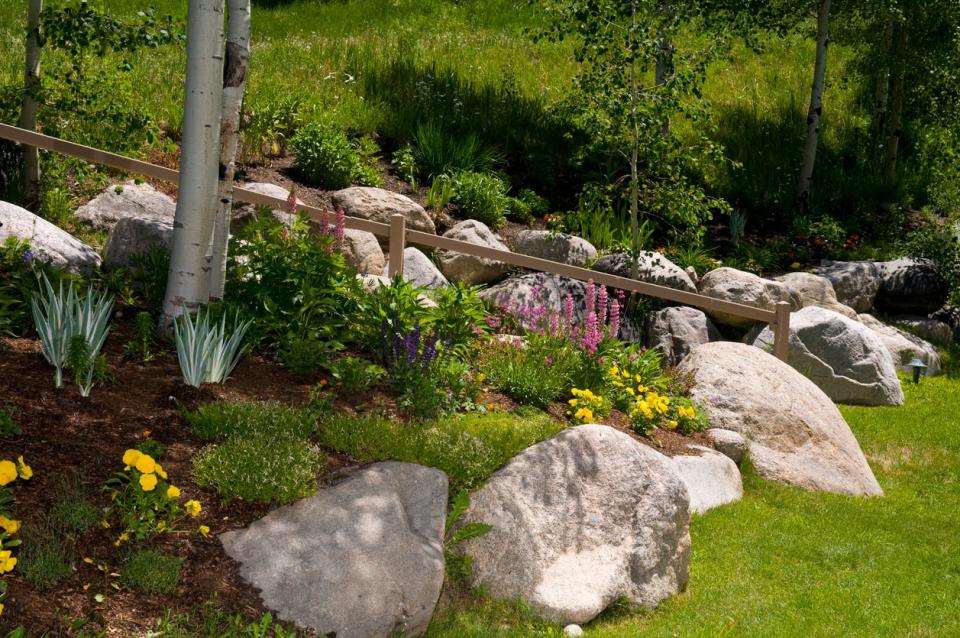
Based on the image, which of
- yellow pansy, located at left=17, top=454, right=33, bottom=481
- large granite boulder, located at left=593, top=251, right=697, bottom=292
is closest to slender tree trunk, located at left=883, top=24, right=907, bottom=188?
large granite boulder, located at left=593, top=251, right=697, bottom=292

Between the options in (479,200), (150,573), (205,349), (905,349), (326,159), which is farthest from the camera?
(479,200)

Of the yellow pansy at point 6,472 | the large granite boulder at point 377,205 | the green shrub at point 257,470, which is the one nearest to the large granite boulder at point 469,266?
the large granite boulder at point 377,205

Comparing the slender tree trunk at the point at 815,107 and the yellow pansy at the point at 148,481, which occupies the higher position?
the slender tree trunk at the point at 815,107

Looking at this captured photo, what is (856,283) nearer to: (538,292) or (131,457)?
(538,292)

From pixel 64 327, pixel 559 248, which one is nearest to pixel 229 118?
pixel 64 327

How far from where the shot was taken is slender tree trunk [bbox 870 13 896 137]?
18609mm

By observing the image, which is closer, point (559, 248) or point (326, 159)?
point (559, 248)

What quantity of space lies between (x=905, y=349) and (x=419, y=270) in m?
7.01

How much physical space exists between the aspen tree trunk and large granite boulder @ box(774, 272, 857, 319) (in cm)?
942

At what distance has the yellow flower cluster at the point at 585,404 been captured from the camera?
7241 mm

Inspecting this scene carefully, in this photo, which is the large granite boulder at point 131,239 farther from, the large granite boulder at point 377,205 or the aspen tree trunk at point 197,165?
the large granite boulder at point 377,205

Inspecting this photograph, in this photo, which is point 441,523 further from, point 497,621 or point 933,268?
point 933,268

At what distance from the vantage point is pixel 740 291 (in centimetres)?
1273

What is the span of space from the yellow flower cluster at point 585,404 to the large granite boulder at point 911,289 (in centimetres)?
943
